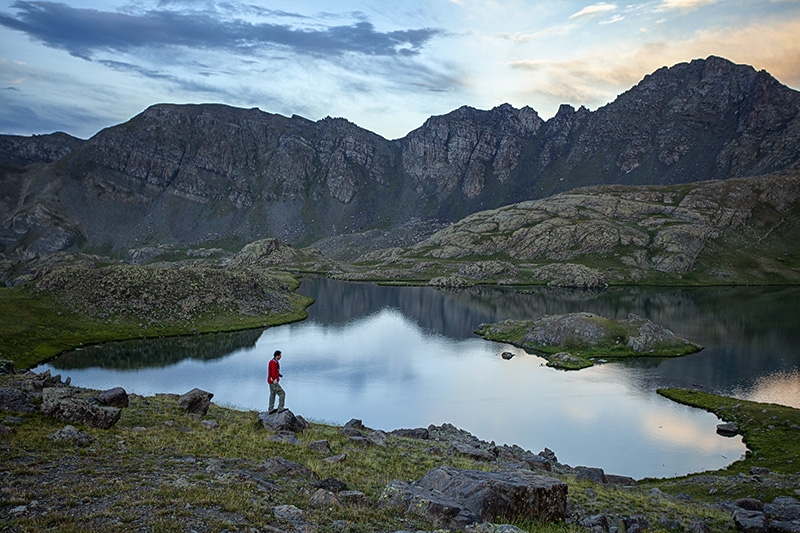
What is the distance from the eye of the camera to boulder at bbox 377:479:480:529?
17359 millimetres

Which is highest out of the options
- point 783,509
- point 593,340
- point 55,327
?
point 783,509

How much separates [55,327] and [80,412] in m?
83.4

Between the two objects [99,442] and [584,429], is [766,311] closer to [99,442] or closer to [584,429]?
[584,429]

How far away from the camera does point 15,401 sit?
2733 centimetres

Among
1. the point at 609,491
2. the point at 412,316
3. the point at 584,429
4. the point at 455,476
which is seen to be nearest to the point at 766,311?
the point at 412,316

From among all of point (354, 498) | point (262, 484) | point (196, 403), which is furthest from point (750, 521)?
point (196, 403)

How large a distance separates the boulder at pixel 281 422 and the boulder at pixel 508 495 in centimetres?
1377

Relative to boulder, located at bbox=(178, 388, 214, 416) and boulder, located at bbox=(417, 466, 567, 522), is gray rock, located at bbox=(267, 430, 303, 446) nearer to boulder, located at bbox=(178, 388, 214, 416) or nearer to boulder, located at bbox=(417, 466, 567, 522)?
boulder, located at bbox=(178, 388, 214, 416)

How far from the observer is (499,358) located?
93812 millimetres

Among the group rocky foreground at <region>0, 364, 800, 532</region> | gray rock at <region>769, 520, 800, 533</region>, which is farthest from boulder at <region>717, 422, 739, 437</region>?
gray rock at <region>769, 520, 800, 533</region>

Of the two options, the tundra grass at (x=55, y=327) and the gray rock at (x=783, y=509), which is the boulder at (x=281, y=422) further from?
the tundra grass at (x=55, y=327)

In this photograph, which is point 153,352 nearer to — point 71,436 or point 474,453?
point 474,453

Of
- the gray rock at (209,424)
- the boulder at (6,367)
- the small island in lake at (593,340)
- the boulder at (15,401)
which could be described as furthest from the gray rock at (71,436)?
the small island in lake at (593,340)

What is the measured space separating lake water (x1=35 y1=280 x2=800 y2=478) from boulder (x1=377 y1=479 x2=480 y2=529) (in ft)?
116
